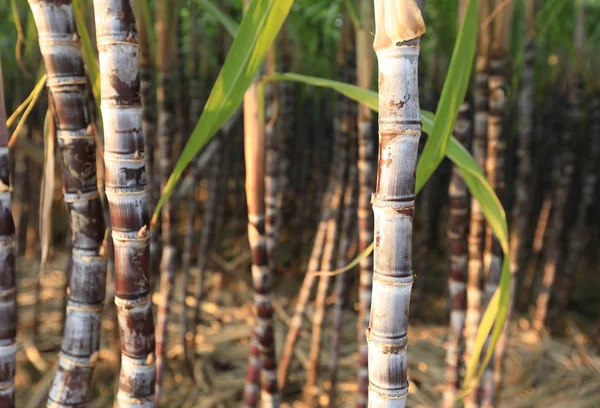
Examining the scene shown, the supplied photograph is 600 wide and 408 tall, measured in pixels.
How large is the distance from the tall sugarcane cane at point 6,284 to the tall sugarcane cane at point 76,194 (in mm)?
47

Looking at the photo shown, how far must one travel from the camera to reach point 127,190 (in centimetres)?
47

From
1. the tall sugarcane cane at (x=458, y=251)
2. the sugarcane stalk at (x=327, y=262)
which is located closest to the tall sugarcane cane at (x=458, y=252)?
the tall sugarcane cane at (x=458, y=251)

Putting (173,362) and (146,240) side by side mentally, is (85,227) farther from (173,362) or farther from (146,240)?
(173,362)

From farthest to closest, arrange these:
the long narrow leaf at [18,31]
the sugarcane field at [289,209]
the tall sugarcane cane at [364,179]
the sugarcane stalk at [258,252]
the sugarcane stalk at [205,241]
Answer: the sugarcane stalk at [205,241]
the tall sugarcane cane at [364,179]
the sugarcane stalk at [258,252]
the long narrow leaf at [18,31]
the sugarcane field at [289,209]

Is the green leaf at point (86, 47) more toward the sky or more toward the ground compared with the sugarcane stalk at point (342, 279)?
more toward the sky

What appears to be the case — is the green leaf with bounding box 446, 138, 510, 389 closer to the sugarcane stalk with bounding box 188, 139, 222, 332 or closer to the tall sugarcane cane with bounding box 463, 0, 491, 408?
the tall sugarcane cane with bounding box 463, 0, 491, 408

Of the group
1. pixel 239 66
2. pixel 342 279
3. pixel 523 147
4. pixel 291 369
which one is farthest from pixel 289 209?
pixel 239 66

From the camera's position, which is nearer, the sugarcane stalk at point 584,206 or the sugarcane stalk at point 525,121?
the sugarcane stalk at point 525,121

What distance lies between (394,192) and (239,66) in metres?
0.20

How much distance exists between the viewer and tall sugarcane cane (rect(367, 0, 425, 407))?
0.36 metres

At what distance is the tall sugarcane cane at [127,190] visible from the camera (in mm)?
439

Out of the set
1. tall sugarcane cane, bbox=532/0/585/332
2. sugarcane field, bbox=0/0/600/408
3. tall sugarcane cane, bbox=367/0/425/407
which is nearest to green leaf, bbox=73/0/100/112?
sugarcane field, bbox=0/0/600/408

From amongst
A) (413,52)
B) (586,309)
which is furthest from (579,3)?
(413,52)

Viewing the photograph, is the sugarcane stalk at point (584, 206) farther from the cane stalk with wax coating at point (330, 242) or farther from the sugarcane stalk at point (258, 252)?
the sugarcane stalk at point (258, 252)
